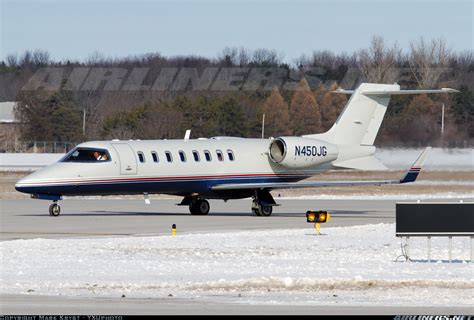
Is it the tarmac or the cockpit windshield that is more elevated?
the cockpit windshield

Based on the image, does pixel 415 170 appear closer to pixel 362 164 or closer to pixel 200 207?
pixel 362 164

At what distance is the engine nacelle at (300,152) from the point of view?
118ft

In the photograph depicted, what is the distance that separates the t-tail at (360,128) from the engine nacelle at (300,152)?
0.58 metres

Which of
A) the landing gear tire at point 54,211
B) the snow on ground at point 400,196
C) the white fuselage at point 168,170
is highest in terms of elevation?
the white fuselage at point 168,170

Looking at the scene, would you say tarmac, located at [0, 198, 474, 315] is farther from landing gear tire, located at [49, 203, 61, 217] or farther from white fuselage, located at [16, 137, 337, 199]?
white fuselage, located at [16, 137, 337, 199]

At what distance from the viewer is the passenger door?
110 ft

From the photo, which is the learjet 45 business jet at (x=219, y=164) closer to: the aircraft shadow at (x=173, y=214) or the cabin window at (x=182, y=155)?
the cabin window at (x=182, y=155)

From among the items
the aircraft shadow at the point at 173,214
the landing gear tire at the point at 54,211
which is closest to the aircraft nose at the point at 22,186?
the landing gear tire at the point at 54,211

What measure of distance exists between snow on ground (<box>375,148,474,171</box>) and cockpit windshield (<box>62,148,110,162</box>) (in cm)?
1271

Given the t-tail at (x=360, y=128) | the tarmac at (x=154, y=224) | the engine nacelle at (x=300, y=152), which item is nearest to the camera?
the tarmac at (x=154, y=224)

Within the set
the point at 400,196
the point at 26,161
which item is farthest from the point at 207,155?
the point at 26,161

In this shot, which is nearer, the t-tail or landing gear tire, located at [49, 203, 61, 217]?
landing gear tire, located at [49, 203, 61, 217]

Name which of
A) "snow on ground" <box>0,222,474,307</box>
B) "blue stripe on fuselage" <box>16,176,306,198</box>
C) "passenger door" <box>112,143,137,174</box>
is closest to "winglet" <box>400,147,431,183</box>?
"blue stripe on fuselage" <box>16,176,306,198</box>

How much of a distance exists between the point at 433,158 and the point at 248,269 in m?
25.9
